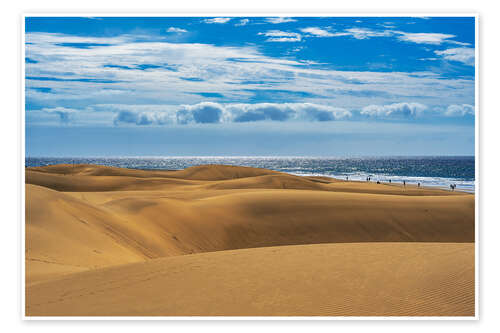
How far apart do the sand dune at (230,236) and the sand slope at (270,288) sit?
3 centimetres

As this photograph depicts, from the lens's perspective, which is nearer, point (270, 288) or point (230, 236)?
point (270, 288)

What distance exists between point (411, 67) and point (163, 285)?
8.25 metres

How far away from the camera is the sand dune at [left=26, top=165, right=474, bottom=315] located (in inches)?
306

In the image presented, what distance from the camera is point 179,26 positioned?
10039 mm

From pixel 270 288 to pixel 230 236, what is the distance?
1217cm

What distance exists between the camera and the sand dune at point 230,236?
7.76m

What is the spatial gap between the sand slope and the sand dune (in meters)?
0.03

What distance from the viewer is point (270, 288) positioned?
791 cm
